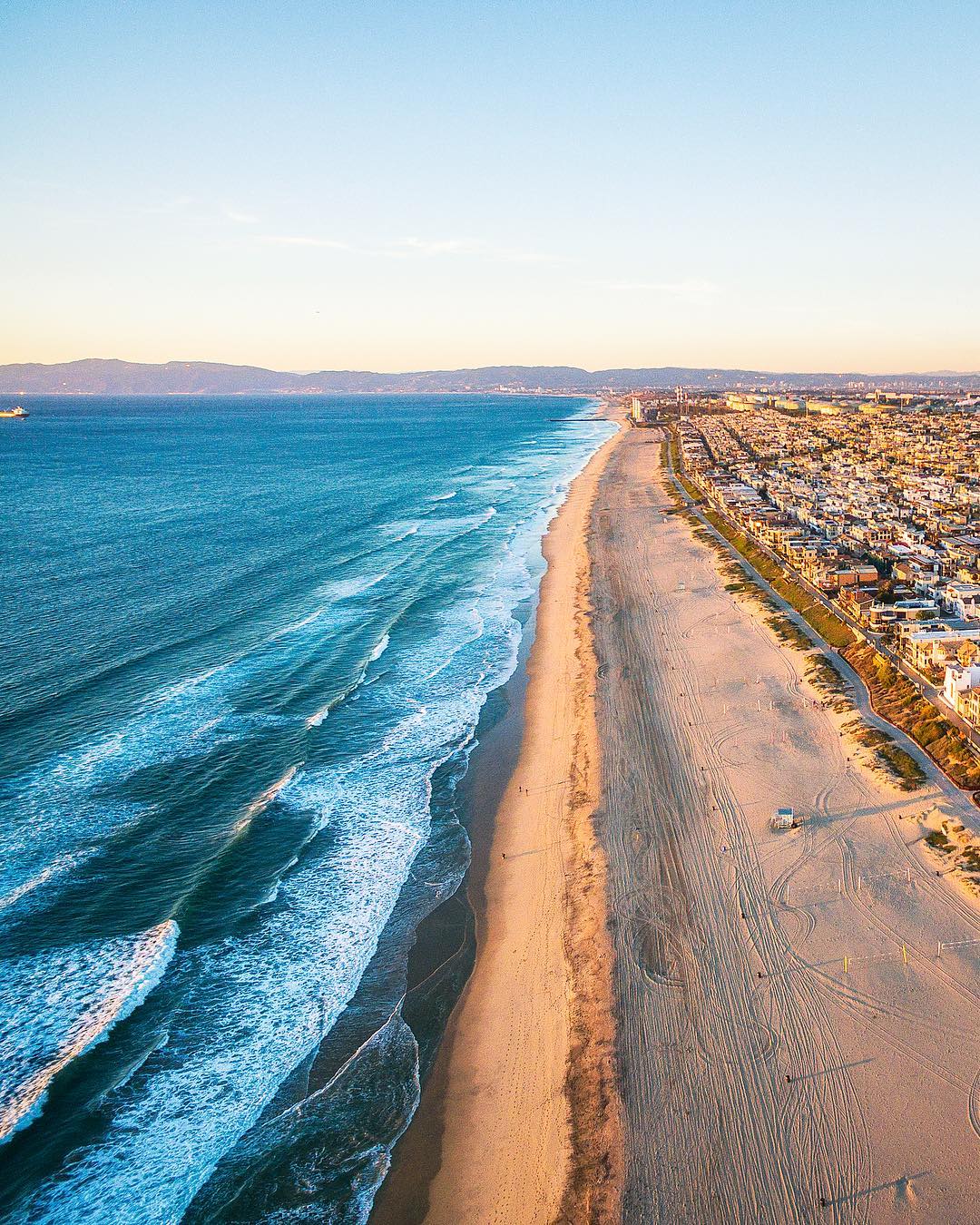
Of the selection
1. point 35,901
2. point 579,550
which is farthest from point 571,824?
point 579,550

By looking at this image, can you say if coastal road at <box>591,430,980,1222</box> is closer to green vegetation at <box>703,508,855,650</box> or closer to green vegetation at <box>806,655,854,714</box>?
green vegetation at <box>806,655,854,714</box>

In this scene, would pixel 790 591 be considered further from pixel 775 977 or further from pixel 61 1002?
pixel 61 1002

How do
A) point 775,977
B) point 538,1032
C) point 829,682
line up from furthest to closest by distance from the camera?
1. point 829,682
2. point 775,977
3. point 538,1032

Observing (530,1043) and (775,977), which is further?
(775,977)

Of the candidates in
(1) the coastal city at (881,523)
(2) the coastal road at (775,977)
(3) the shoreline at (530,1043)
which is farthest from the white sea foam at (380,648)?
(1) the coastal city at (881,523)

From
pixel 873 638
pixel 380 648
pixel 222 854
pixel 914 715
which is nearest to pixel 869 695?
pixel 914 715

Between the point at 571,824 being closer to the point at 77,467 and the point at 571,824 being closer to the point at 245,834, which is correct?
the point at 245,834

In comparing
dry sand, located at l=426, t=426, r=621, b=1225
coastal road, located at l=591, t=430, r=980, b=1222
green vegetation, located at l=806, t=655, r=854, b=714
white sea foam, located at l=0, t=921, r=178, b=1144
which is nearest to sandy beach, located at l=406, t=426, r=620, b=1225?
dry sand, located at l=426, t=426, r=621, b=1225
